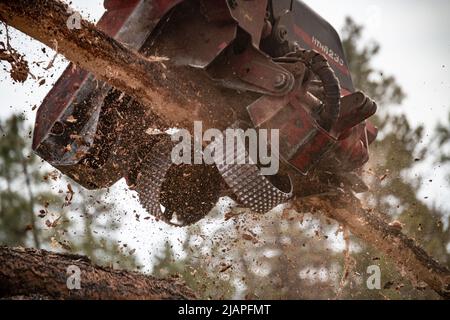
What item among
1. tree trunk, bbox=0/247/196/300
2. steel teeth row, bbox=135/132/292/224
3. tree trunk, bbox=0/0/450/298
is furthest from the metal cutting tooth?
tree trunk, bbox=0/247/196/300

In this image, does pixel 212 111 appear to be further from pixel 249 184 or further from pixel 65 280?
pixel 65 280

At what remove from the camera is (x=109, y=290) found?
1.95m

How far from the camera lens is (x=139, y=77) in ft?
7.76

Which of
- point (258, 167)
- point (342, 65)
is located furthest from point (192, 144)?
point (342, 65)

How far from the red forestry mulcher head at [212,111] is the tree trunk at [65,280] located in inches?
26.8

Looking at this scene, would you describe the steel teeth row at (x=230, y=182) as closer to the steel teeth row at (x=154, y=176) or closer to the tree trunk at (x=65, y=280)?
the steel teeth row at (x=154, y=176)

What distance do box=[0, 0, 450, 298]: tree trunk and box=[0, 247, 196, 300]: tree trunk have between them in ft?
2.87

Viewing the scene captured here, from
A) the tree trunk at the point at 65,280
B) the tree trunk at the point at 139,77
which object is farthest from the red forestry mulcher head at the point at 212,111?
the tree trunk at the point at 65,280

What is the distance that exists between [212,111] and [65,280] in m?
1.28

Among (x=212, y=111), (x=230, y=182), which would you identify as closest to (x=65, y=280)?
(x=230, y=182)

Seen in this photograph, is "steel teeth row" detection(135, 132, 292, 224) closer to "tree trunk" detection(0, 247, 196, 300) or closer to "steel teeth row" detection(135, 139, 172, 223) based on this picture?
"steel teeth row" detection(135, 139, 172, 223)

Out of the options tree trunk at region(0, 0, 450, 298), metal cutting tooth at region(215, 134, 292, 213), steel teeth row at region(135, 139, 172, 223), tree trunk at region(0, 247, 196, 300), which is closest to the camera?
tree trunk at region(0, 247, 196, 300)

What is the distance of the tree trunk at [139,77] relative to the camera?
6.66 feet

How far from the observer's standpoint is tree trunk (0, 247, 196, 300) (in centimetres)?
178
